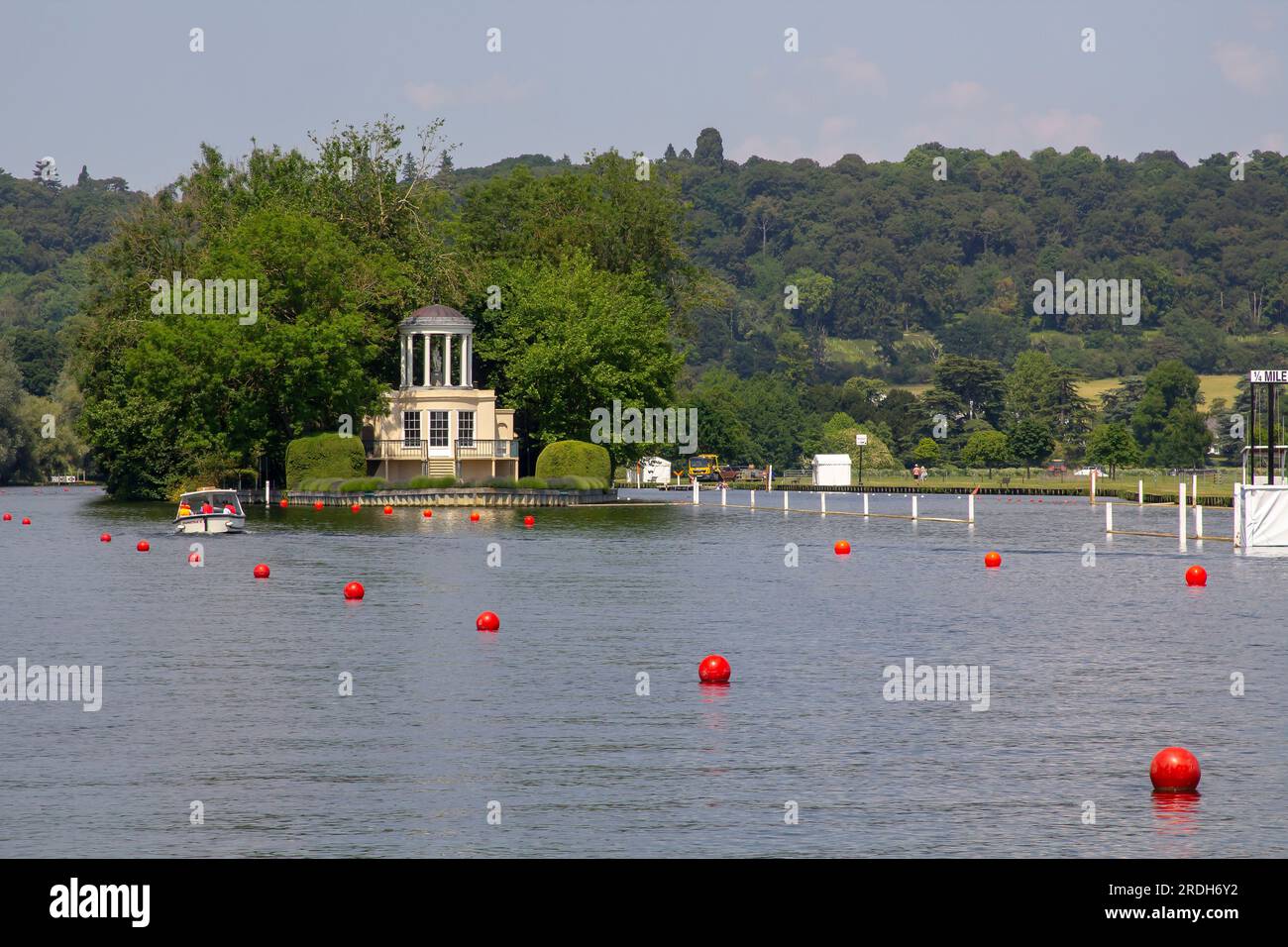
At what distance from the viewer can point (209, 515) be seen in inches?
2611

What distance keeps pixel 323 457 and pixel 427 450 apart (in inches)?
320

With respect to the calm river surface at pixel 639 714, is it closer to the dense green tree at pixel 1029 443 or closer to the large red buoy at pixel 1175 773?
the large red buoy at pixel 1175 773

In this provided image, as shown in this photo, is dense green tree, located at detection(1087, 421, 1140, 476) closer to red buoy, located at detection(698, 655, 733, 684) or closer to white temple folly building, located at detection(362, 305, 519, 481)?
white temple folly building, located at detection(362, 305, 519, 481)

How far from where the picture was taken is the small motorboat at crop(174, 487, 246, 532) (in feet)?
218

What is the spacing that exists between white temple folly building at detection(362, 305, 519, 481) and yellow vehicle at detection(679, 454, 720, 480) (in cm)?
5689

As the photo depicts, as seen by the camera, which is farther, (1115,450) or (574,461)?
(1115,450)

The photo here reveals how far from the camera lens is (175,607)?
3828 cm

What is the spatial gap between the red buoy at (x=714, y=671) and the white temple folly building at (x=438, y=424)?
7616 centimetres

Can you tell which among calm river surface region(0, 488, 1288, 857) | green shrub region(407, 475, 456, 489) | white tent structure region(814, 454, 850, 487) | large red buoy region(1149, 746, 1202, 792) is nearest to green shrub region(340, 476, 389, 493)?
green shrub region(407, 475, 456, 489)

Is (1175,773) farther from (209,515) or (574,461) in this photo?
(574,461)

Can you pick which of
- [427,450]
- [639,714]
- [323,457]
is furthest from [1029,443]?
[639,714]

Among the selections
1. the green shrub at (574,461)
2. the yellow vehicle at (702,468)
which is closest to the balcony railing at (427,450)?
the green shrub at (574,461)

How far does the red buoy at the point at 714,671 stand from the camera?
1025 inches
